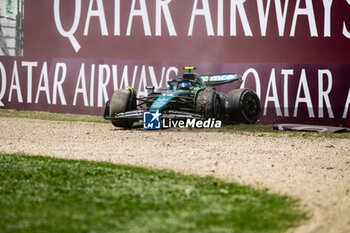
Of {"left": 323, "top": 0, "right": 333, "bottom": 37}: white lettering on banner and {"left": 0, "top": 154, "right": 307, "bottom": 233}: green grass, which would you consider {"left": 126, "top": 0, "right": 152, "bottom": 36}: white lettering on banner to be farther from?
{"left": 0, "top": 154, "right": 307, "bottom": 233}: green grass

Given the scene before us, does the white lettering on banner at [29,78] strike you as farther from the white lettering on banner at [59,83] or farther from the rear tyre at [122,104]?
the rear tyre at [122,104]

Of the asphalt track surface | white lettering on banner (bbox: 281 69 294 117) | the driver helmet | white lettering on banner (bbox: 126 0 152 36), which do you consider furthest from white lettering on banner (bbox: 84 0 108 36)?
white lettering on banner (bbox: 281 69 294 117)

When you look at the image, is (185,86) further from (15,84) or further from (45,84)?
(15,84)

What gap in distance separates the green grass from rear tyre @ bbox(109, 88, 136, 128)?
6292 mm

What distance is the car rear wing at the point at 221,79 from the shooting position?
1450 centimetres

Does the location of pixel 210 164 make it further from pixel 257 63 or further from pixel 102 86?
pixel 102 86

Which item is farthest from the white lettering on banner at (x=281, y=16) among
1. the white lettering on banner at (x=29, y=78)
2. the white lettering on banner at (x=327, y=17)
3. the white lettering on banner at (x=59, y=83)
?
the white lettering on banner at (x=29, y=78)

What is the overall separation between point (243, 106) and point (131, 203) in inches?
367

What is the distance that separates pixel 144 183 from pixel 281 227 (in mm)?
1998

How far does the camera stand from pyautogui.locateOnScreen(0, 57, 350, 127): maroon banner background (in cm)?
1441

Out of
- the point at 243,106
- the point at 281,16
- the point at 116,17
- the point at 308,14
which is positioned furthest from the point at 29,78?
the point at 308,14

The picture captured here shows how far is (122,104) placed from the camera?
1289 cm

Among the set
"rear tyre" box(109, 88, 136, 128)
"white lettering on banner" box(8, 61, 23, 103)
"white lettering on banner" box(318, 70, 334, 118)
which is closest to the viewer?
"rear tyre" box(109, 88, 136, 128)

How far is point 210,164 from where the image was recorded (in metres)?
7.31
